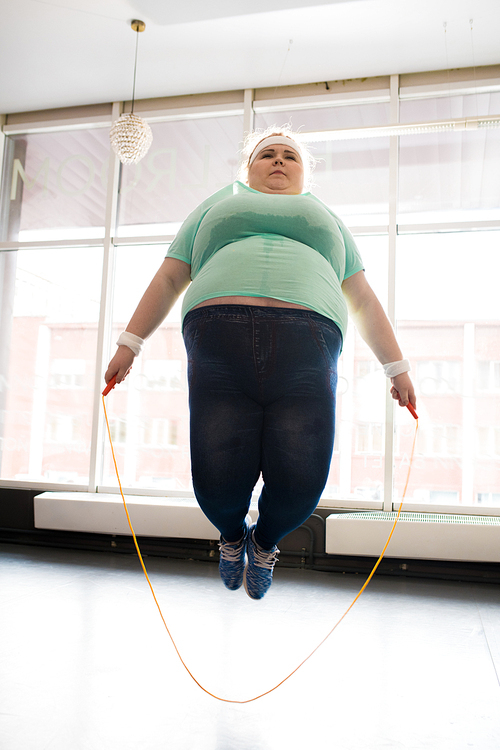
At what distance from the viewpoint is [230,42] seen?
3.85 m

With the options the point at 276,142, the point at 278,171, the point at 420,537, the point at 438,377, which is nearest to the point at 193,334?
the point at 278,171

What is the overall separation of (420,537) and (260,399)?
8.25 feet

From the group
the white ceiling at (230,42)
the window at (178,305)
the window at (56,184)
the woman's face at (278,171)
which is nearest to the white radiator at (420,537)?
the window at (178,305)

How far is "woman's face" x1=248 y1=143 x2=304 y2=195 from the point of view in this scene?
158cm

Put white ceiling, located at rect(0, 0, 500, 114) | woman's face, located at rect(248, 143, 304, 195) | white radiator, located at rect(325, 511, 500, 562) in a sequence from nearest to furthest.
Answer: woman's face, located at rect(248, 143, 304, 195) < white radiator, located at rect(325, 511, 500, 562) < white ceiling, located at rect(0, 0, 500, 114)

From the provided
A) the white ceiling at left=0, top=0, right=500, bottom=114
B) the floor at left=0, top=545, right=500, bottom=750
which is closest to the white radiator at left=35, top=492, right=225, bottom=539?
the floor at left=0, top=545, right=500, bottom=750

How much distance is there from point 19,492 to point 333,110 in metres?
3.78

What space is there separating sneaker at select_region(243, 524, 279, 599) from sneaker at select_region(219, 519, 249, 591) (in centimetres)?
2

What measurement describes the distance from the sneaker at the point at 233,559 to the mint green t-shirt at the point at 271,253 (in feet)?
2.11

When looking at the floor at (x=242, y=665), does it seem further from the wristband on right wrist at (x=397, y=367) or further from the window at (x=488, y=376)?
the window at (x=488, y=376)

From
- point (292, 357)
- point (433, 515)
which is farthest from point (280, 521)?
point (433, 515)

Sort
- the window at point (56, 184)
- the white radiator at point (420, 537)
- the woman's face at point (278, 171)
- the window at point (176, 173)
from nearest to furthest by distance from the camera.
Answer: the woman's face at point (278, 171) → the white radiator at point (420, 537) → the window at point (176, 173) → the window at point (56, 184)

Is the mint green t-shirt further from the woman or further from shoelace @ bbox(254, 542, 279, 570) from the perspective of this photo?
shoelace @ bbox(254, 542, 279, 570)

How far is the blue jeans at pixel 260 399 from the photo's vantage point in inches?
50.0
